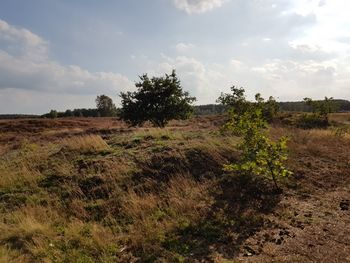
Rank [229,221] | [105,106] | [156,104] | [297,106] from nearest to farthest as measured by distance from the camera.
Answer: [229,221] < [156,104] < [105,106] < [297,106]

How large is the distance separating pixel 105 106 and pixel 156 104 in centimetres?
7419

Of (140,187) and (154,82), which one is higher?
(154,82)

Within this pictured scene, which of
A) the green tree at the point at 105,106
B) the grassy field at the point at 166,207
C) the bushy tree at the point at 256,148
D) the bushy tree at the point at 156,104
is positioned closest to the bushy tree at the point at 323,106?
the bushy tree at the point at 156,104

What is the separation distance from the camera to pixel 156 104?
27297 millimetres

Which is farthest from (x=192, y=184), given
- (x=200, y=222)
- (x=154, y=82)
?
(x=154, y=82)

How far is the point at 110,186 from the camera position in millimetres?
9562

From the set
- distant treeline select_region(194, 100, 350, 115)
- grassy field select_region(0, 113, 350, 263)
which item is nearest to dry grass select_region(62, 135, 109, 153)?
grassy field select_region(0, 113, 350, 263)

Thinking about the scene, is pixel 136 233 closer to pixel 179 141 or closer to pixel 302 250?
pixel 302 250

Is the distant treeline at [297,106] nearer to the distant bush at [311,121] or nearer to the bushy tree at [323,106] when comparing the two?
the bushy tree at [323,106]

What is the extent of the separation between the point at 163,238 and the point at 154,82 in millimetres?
21855

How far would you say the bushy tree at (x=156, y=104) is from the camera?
88.8ft

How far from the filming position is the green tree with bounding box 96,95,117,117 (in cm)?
9806

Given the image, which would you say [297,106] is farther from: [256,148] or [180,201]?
[180,201]

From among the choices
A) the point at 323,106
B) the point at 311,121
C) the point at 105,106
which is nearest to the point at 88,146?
the point at 311,121
